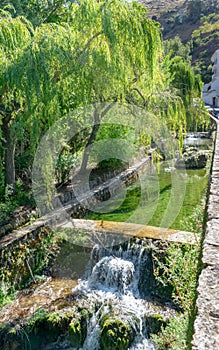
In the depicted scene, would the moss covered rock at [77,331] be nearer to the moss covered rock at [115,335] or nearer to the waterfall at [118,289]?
the waterfall at [118,289]

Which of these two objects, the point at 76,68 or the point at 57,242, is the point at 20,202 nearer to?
the point at 57,242

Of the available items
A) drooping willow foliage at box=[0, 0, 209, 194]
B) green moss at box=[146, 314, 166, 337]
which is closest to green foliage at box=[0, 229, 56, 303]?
drooping willow foliage at box=[0, 0, 209, 194]

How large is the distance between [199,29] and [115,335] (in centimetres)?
7300

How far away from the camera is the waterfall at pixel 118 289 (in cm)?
470

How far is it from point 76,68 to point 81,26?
920 mm

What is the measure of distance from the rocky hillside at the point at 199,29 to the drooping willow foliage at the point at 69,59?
47.5 m

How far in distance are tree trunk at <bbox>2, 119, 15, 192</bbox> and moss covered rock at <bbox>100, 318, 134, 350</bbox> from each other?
12.3 feet

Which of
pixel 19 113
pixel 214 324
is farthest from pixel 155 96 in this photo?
pixel 214 324

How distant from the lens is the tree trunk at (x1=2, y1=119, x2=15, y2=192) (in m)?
6.41


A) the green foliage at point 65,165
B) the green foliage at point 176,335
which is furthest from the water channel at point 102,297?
the green foliage at point 65,165

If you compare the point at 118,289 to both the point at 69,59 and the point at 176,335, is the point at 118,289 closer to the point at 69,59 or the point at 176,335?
the point at 176,335

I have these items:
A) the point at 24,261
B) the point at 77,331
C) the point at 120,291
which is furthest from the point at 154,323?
the point at 24,261

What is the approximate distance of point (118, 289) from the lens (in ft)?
18.4

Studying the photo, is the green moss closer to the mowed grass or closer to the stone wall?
the mowed grass
